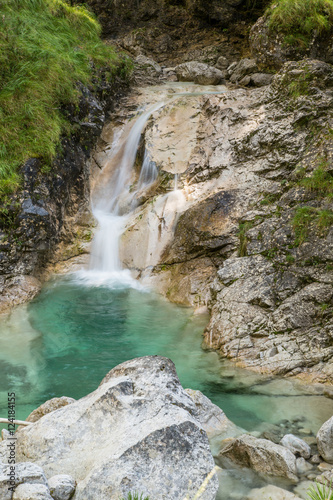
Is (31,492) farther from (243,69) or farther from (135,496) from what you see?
(243,69)

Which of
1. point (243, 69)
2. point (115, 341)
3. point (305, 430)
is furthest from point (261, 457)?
point (243, 69)

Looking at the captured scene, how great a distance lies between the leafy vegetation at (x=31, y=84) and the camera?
302 inches

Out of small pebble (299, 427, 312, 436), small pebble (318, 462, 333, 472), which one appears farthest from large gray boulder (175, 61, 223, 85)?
small pebble (318, 462, 333, 472)

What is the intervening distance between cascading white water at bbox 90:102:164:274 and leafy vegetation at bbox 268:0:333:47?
3.44 meters

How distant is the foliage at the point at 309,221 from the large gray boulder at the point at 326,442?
3.02 metres

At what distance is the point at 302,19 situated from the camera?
957cm

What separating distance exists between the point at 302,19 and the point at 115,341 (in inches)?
328

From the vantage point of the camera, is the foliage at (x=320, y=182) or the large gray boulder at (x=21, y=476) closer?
the large gray boulder at (x=21, y=476)

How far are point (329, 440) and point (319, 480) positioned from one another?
381 millimetres

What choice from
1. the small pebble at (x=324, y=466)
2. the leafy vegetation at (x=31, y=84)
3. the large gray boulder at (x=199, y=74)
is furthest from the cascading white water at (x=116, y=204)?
the small pebble at (x=324, y=466)

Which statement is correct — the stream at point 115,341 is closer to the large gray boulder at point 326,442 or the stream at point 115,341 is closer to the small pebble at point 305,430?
the small pebble at point 305,430

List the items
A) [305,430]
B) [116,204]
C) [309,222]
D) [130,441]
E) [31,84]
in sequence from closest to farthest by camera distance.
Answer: [130,441], [305,430], [309,222], [31,84], [116,204]

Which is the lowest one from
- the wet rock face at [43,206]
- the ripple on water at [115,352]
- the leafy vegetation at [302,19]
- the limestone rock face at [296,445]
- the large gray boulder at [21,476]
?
the ripple on water at [115,352]

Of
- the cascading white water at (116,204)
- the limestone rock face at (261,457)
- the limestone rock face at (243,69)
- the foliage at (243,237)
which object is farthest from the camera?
the limestone rock face at (243,69)
